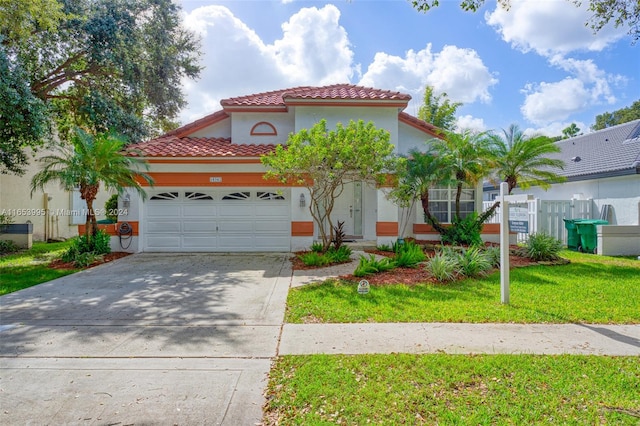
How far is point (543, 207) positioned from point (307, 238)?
388 inches

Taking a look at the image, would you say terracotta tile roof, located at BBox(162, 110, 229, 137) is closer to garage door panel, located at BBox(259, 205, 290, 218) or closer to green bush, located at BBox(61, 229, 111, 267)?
garage door panel, located at BBox(259, 205, 290, 218)

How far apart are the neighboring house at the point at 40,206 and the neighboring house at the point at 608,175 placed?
21.7 metres

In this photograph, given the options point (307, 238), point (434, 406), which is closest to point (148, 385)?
point (434, 406)

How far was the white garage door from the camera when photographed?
12.8 meters

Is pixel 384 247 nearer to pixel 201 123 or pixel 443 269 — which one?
pixel 443 269

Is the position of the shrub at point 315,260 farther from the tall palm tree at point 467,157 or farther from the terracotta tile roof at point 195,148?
the tall palm tree at point 467,157

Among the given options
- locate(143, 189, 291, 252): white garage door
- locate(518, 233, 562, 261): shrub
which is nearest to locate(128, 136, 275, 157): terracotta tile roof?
locate(143, 189, 291, 252): white garage door

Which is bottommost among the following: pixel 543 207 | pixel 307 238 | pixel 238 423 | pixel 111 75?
pixel 238 423

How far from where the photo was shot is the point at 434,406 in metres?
3.20

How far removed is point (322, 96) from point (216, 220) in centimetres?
614

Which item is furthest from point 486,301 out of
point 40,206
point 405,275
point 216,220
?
point 40,206

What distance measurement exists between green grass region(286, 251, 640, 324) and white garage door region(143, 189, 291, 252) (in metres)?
5.30

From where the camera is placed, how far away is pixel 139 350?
4.45m

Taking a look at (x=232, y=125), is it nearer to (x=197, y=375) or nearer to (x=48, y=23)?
(x=48, y=23)
